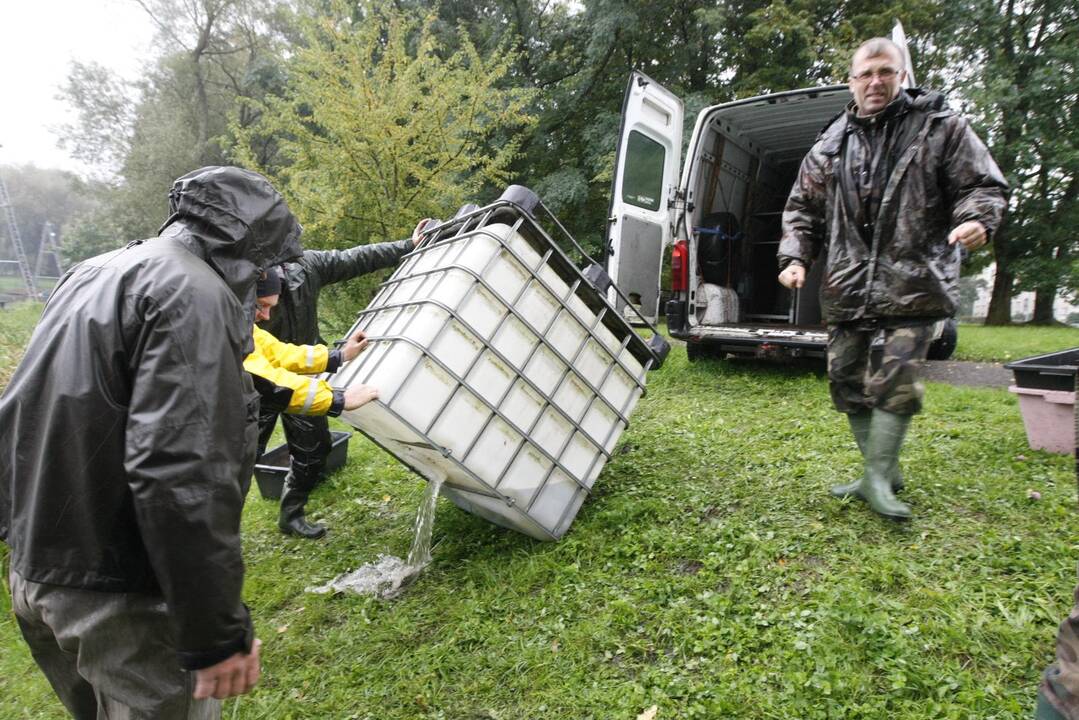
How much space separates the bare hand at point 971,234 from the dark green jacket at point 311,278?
2.58 metres

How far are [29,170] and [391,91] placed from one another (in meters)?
57.9

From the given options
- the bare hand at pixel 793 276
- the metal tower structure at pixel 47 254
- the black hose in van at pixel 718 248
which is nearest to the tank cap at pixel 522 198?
the bare hand at pixel 793 276

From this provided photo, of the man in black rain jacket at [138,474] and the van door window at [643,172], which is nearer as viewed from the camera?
the man in black rain jacket at [138,474]

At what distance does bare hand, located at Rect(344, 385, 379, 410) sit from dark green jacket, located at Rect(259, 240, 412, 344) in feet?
3.97

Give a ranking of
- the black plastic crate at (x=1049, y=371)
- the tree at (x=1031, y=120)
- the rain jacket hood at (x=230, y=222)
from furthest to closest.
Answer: the tree at (x=1031, y=120) < the black plastic crate at (x=1049, y=371) < the rain jacket hood at (x=230, y=222)

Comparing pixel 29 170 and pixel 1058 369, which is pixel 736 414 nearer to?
pixel 1058 369

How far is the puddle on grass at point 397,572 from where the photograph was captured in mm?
2742

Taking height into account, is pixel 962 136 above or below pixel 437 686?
above

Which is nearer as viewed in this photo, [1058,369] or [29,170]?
[1058,369]

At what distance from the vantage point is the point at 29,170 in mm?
47938

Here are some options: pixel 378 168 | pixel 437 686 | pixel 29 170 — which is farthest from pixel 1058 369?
pixel 29 170

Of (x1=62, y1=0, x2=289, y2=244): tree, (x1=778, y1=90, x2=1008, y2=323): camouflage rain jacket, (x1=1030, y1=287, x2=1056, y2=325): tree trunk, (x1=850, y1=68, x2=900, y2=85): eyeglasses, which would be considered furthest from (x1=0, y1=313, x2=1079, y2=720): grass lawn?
(x1=62, y1=0, x2=289, y2=244): tree

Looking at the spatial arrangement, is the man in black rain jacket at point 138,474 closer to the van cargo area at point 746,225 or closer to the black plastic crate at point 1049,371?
the black plastic crate at point 1049,371

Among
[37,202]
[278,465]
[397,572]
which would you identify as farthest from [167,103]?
[37,202]
